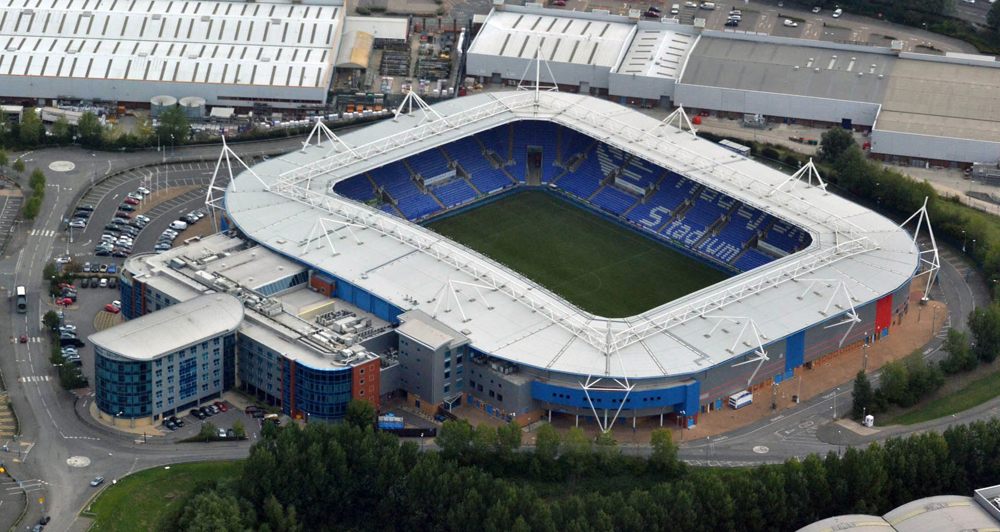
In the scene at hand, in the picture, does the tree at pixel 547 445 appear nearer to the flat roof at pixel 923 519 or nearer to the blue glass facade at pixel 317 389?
the blue glass facade at pixel 317 389

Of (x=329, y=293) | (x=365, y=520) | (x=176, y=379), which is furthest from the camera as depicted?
(x=329, y=293)

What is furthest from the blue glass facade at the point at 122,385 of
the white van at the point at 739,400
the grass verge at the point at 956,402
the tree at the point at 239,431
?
the grass verge at the point at 956,402

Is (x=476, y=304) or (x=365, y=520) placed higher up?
(x=476, y=304)

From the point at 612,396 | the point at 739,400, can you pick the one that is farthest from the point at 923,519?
the point at 612,396

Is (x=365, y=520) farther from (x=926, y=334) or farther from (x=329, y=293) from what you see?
(x=926, y=334)

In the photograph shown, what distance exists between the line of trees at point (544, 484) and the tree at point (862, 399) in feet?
40.4

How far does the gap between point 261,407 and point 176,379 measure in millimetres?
8089

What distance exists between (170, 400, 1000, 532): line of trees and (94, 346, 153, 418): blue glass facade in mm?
13052

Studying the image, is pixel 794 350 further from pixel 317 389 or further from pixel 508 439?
pixel 317 389

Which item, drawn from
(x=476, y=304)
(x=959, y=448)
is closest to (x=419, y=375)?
(x=476, y=304)

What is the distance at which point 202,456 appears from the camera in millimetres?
167250

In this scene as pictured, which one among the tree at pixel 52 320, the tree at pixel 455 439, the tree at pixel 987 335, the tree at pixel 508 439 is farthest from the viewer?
the tree at pixel 987 335

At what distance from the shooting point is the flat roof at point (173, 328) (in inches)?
6663

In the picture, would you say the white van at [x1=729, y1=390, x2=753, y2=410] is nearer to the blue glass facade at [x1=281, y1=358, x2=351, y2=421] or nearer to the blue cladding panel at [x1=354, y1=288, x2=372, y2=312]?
the blue cladding panel at [x1=354, y1=288, x2=372, y2=312]
